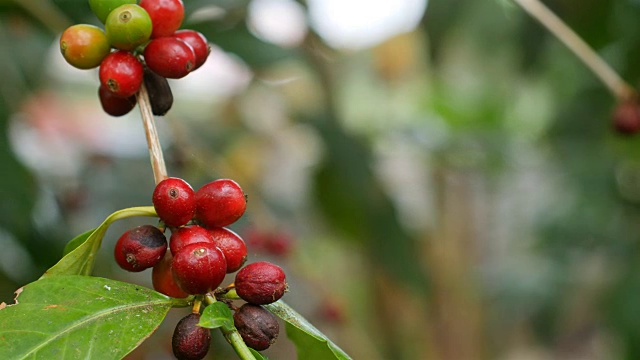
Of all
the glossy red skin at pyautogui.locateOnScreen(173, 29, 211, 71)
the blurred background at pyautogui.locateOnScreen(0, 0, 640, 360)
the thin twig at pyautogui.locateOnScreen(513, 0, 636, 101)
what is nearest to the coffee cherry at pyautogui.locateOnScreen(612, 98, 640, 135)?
the thin twig at pyautogui.locateOnScreen(513, 0, 636, 101)

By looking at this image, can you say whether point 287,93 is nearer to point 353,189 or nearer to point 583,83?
point 353,189

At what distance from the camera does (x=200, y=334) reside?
438 mm

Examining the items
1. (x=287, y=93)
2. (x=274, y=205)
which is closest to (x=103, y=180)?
(x=274, y=205)

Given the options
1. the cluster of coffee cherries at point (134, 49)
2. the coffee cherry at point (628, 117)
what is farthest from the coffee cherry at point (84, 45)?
the coffee cherry at point (628, 117)

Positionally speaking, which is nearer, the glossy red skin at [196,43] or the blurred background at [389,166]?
the glossy red skin at [196,43]

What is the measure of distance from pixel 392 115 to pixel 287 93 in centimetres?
50

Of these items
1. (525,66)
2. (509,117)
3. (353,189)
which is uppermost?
(525,66)

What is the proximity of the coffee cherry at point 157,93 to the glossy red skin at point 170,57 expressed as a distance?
0.06 feet

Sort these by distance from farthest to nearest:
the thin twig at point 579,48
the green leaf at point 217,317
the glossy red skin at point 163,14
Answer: the thin twig at point 579,48 < the glossy red skin at point 163,14 < the green leaf at point 217,317

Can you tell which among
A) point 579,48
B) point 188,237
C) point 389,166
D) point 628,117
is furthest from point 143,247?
point 389,166

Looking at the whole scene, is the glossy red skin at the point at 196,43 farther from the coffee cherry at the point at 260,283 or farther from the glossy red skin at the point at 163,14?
the coffee cherry at the point at 260,283

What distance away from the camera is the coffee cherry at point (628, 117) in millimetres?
894

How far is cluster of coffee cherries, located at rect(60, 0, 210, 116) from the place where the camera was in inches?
19.5

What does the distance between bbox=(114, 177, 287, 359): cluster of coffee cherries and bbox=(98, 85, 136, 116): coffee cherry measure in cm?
11
